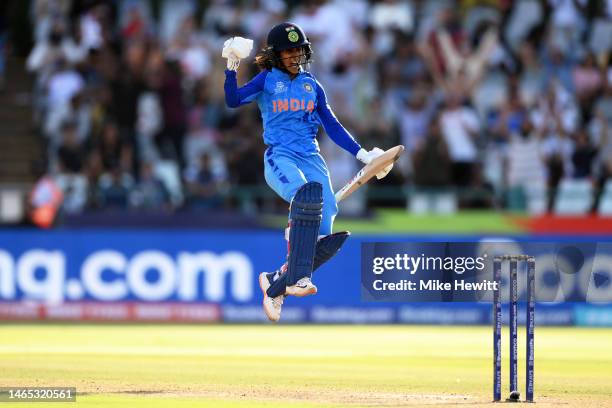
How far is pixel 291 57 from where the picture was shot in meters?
9.56

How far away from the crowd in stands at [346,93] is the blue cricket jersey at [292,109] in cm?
803

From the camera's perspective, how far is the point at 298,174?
9414mm

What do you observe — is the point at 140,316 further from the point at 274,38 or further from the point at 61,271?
the point at 274,38

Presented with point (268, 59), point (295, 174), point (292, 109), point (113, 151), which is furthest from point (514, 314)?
point (113, 151)

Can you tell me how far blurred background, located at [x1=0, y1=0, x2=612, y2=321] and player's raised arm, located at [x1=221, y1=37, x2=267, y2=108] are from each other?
306 inches

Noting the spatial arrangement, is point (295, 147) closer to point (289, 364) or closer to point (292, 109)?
point (292, 109)

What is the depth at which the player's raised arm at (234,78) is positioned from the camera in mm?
9164

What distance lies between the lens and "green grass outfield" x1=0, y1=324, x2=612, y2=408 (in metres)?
9.33

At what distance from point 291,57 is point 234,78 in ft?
1.69

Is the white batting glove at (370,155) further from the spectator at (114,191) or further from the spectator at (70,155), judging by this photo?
the spectator at (70,155)

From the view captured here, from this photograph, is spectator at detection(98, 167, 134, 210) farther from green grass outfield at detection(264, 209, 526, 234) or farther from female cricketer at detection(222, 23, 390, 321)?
female cricketer at detection(222, 23, 390, 321)

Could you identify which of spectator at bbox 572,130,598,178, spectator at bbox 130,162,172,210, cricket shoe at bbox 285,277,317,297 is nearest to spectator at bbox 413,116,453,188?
spectator at bbox 572,130,598,178

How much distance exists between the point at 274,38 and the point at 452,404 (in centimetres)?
284

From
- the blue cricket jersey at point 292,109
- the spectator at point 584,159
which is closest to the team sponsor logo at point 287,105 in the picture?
the blue cricket jersey at point 292,109
